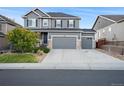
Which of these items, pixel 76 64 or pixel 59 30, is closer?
pixel 76 64

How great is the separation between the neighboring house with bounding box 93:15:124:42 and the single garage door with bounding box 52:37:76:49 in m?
5.94

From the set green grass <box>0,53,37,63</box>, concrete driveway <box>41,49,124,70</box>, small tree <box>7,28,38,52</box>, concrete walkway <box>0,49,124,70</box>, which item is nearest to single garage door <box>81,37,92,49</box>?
small tree <box>7,28,38,52</box>

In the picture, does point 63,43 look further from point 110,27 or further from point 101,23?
point 101,23

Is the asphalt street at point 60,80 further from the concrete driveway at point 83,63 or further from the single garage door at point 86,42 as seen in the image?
the single garage door at point 86,42

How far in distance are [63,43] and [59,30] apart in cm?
212

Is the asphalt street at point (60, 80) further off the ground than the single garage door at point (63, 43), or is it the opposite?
the single garage door at point (63, 43)

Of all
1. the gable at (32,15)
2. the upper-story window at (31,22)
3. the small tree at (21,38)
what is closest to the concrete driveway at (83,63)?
the small tree at (21,38)

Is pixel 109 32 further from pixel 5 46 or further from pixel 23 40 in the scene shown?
pixel 23 40

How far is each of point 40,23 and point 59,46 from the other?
Result: 200 inches

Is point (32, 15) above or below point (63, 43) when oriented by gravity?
above

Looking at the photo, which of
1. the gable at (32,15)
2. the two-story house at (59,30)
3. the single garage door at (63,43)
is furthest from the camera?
the gable at (32,15)

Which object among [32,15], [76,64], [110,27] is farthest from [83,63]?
[32,15]

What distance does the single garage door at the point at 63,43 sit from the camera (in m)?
45.0

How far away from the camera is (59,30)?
45.4m
